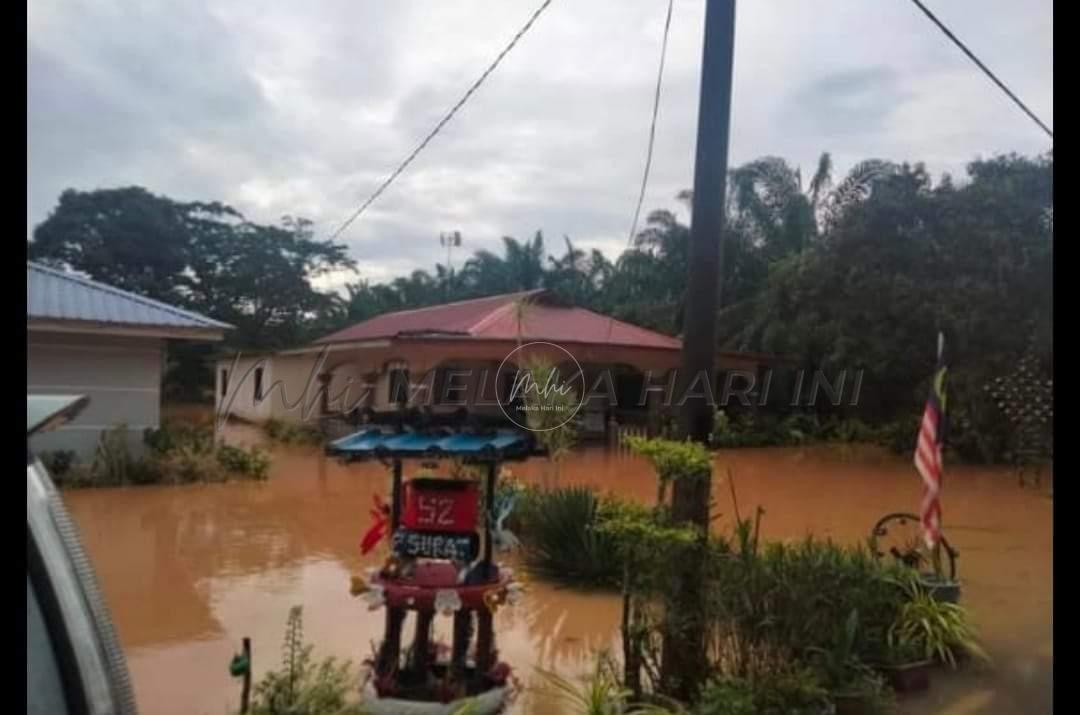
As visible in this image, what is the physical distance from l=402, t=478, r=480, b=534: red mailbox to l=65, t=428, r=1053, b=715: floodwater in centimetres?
120

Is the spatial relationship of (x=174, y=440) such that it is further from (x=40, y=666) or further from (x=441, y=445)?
(x=40, y=666)

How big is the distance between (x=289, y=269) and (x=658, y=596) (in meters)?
25.3

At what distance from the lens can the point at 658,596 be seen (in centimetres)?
419

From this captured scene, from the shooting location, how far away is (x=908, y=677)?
446 centimetres

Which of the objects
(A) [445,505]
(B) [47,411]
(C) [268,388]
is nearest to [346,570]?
(A) [445,505]

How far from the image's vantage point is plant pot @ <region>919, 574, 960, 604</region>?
17.0ft

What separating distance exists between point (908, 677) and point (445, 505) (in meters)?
2.69

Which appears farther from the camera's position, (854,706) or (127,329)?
(127,329)

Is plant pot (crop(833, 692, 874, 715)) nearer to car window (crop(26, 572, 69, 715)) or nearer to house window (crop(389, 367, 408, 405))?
car window (crop(26, 572, 69, 715))

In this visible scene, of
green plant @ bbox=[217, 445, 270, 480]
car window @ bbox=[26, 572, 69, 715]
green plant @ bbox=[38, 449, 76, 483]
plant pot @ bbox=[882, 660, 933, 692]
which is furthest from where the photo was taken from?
green plant @ bbox=[217, 445, 270, 480]

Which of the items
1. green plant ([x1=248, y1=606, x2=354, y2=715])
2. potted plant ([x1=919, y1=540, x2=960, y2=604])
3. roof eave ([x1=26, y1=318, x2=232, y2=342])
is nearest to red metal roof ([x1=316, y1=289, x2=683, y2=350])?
roof eave ([x1=26, y1=318, x2=232, y2=342])
